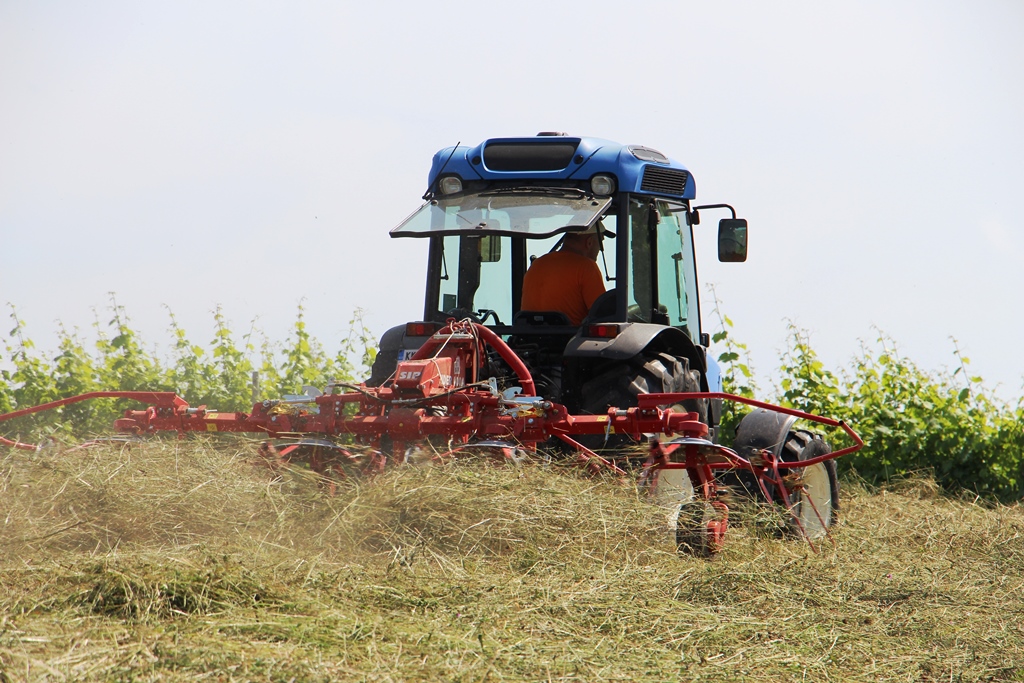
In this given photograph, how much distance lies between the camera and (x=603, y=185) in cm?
621

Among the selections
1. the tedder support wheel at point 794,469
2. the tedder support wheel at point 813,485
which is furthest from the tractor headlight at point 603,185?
the tedder support wheel at point 813,485

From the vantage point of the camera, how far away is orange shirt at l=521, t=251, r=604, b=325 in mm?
6285

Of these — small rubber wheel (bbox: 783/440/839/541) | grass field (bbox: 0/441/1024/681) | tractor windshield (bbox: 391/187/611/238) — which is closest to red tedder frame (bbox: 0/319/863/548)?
grass field (bbox: 0/441/1024/681)

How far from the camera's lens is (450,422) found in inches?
200

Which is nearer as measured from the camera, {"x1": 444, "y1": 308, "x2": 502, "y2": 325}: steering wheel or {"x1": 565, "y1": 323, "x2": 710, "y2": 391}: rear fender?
{"x1": 565, "y1": 323, "x2": 710, "y2": 391}: rear fender

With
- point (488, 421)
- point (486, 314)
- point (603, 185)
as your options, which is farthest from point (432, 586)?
point (486, 314)

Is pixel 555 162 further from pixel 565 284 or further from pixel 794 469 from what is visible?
pixel 794 469

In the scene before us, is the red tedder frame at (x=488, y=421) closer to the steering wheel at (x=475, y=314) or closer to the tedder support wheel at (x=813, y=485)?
the tedder support wheel at (x=813, y=485)

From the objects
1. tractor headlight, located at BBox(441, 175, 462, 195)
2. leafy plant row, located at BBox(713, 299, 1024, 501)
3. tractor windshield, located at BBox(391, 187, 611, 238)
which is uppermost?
tractor headlight, located at BBox(441, 175, 462, 195)

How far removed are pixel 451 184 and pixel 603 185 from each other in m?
0.91

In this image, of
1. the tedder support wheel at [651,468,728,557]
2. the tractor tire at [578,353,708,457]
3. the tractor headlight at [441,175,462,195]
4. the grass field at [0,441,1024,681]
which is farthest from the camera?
the tractor headlight at [441,175,462,195]

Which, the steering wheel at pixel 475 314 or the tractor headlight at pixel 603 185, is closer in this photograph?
the tractor headlight at pixel 603 185

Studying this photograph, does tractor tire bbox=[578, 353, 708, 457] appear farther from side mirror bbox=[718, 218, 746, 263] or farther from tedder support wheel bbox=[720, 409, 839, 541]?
side mirror bbox=[718, 218, 746, 263]

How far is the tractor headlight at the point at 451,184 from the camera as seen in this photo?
21.1 feet
